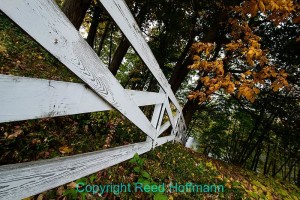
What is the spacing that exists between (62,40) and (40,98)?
352 millimetres

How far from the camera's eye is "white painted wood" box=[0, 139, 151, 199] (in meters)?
1.24

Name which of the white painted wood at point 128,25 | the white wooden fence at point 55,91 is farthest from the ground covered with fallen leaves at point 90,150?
the white painted wood at point 128,25

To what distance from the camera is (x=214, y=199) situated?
3172mm

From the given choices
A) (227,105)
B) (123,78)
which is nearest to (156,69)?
(227,105)

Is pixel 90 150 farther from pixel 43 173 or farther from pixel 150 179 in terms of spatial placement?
pixel 43 173

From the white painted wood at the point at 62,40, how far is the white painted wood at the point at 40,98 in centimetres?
10

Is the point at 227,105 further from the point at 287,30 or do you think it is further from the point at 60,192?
the point at 60,192

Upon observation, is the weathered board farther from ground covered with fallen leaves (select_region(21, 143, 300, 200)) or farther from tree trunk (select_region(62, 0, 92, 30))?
tree trunk (select_region(62, 0, 92, 30))

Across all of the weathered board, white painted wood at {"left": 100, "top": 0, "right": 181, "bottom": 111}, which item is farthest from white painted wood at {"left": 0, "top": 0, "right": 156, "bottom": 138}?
the weathered board

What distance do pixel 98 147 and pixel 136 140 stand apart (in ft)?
3.39

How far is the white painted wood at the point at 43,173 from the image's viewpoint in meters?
1.24

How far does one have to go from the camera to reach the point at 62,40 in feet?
4.14

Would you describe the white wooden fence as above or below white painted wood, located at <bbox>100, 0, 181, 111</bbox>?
below

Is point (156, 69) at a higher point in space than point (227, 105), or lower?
lower
